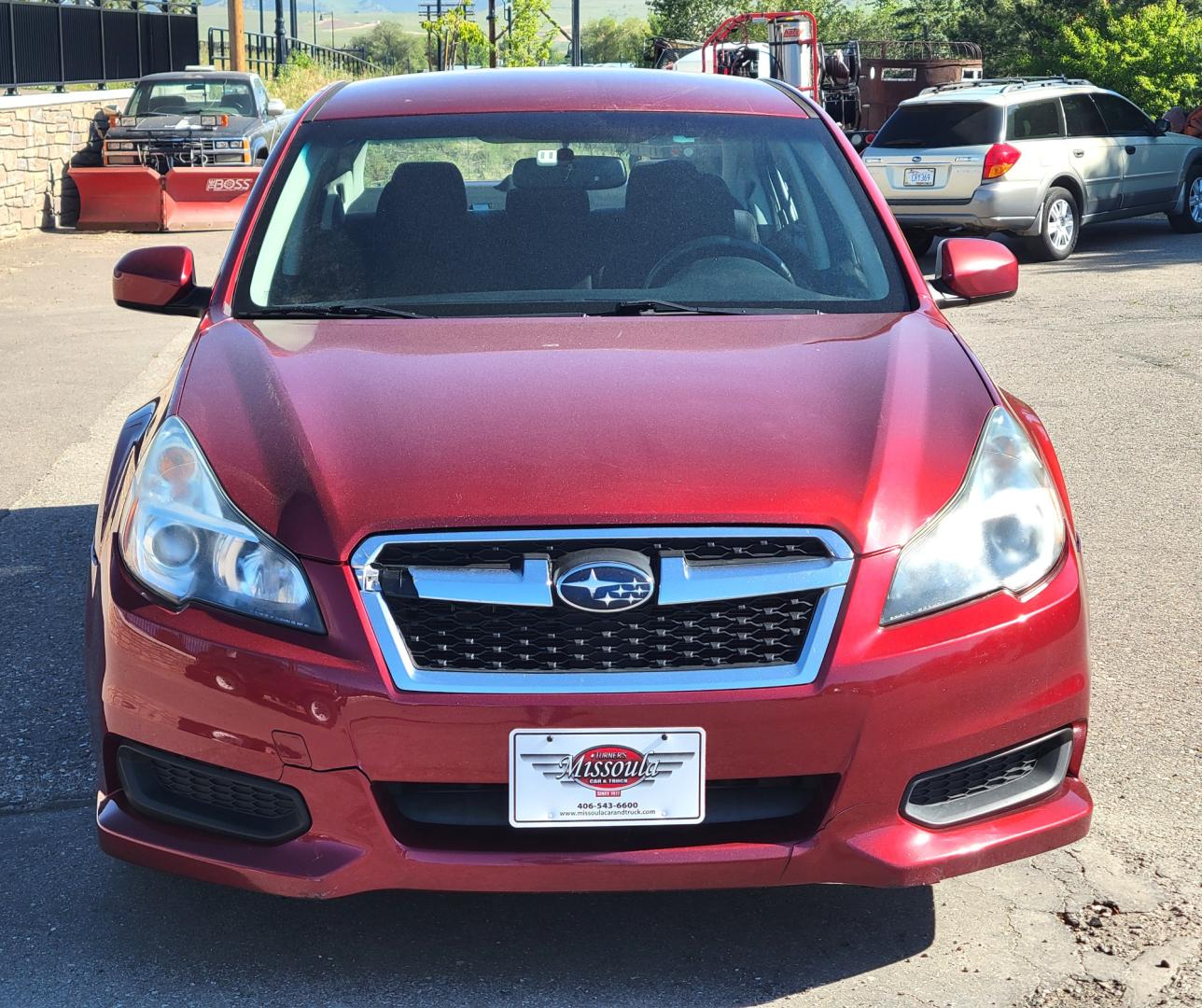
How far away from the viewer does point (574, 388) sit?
10.3 ft

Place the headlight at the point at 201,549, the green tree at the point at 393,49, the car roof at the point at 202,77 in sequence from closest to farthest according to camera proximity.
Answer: the headlight at the point at 201,549, the car roof at the point at 202,77, the green tree at the point at 393,49

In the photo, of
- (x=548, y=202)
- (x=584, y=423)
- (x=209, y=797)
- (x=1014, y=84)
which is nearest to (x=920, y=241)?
(x=1014, y=84)

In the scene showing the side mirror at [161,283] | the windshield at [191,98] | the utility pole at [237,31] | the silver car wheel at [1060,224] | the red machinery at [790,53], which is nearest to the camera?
the side mirror at [161,283]

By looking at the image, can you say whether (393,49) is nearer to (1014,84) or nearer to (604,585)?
(1014,84)

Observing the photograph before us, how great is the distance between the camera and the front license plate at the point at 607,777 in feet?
8.40

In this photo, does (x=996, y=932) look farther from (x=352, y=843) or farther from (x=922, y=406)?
(x=352, y=843)

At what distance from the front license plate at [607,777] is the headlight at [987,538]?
0.43m

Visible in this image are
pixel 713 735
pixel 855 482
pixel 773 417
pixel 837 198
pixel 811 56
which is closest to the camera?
pixel 713 735

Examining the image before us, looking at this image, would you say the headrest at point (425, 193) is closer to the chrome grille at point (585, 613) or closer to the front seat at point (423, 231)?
the front seat at point (423, 231)

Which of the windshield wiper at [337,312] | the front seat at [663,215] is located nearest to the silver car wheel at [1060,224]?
the front seat at [663,215]

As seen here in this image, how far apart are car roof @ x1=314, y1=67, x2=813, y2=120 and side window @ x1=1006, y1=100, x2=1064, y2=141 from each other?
1035cm

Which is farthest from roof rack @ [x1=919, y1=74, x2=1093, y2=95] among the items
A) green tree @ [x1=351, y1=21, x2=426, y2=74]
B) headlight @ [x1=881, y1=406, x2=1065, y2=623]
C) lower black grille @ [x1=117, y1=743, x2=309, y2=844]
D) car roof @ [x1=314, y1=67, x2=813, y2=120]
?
green tree @ [x1=351, y1=21, x2=426, y2=74]

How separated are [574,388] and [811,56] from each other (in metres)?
26.2

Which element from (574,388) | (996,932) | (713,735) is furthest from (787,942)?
(574,388)
